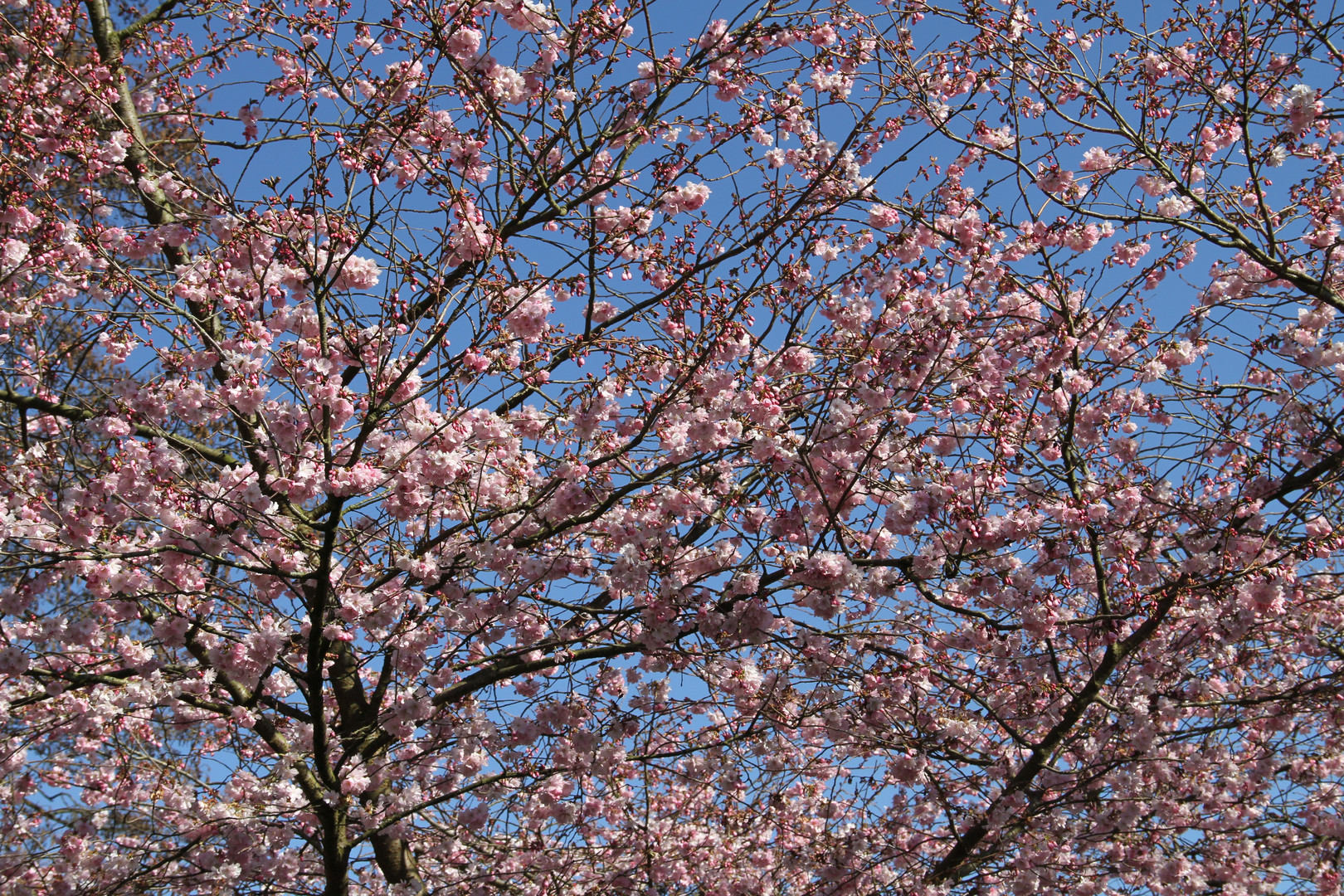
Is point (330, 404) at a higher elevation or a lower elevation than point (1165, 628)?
higher

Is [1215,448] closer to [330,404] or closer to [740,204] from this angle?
[740,204]

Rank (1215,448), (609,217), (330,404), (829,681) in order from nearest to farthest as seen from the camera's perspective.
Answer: (330,404)
(829,681)
(609,217)
(1215,448)

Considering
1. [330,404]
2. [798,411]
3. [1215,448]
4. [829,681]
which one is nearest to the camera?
[330,404]

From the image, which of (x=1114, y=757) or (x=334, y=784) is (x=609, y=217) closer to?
(x=334, y=784)

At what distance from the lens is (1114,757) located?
6.05 m

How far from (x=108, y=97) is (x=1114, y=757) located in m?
7.24

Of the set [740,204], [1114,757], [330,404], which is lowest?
[1114,757]

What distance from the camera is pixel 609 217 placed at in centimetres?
561

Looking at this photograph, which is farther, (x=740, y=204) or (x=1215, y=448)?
(x=1215, y=448)

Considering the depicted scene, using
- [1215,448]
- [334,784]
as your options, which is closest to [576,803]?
[334,784]

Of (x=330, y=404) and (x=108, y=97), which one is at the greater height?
(x=108, y=97)

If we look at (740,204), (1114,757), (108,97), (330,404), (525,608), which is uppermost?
(108,97)

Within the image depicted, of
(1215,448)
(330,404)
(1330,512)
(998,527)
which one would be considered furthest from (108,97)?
(1330,512)

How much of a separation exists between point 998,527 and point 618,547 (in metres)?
1.89
